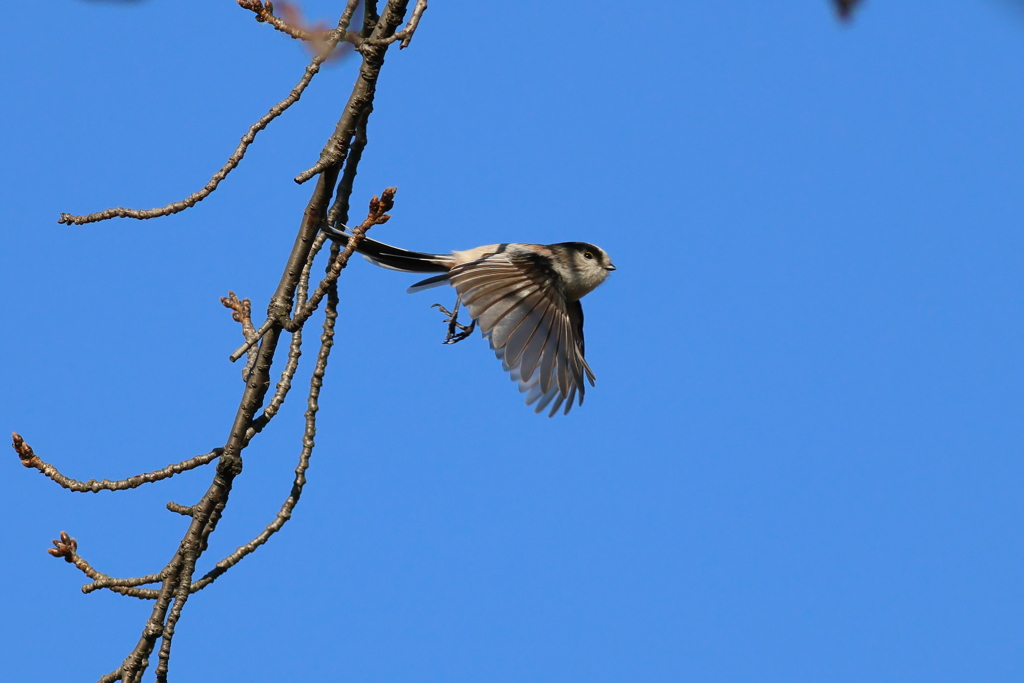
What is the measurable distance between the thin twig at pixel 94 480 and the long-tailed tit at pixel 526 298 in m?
1.70

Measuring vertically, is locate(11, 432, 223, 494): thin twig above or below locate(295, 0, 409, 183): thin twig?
below

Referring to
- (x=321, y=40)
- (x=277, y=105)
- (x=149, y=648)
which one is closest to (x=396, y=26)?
(x=321, y=40)

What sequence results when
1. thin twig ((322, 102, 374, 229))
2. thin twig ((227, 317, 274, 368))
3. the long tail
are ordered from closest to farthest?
thin twig ((227, 317, 274, 368))
thin twig ((322, 102, 374, 229))
the long tail

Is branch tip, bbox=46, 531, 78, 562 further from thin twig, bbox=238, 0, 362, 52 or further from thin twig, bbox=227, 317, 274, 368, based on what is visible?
thin twig, bbox=238, 0, 362, 52

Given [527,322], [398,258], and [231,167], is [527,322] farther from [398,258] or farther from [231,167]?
[231,167]

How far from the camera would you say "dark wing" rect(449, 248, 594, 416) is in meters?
4.46

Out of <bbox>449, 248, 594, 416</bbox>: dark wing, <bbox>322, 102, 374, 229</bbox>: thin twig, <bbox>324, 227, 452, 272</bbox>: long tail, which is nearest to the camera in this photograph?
<bbox>322, 102, 374, 229</bbox>: thin twig

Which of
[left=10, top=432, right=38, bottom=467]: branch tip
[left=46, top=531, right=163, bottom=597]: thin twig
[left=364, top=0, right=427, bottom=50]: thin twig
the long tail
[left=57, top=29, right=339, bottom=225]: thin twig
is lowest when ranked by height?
[left=46, top=531, right=163, bottom=597]: thin twig

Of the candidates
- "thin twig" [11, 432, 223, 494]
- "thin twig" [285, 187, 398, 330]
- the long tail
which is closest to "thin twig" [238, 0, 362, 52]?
"thin twig" [285, 187, 398, 330]

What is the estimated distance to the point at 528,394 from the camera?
4.92 m

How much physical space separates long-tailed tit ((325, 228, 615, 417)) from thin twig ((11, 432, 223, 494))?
170 centimetres

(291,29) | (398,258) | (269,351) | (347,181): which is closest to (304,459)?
(269,351)

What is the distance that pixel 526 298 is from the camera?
4809 mm

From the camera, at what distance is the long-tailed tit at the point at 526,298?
4488 millimetres
